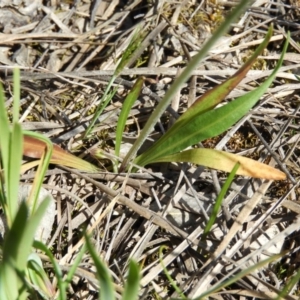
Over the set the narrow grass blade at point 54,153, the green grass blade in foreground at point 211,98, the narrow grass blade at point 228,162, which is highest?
the green grass blade in foreground at point 211,98

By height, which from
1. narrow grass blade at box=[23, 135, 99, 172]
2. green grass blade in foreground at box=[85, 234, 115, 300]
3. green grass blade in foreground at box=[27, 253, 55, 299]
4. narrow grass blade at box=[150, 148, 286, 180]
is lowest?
green grass blade in foreground at box=[27, 253, 55, 299]

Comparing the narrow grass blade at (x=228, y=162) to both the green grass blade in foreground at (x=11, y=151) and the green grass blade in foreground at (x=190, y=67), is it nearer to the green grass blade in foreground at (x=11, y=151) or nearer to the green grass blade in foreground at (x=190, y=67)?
the green grass blade in foreground at (x=190, y=67)

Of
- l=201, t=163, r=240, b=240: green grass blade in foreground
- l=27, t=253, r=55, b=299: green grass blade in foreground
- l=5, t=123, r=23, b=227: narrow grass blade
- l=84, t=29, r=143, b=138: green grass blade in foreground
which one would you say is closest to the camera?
l=5, t=123, r=23, b=227: narrow grass blade

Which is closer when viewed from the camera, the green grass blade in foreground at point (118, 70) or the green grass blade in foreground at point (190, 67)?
the green grass blade in foreground at point (190, 67)

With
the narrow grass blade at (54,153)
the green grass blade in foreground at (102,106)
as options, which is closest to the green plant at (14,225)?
the narrow grass blade at (54,153)

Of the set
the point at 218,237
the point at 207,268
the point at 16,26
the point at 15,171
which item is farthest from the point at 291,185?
the point at 16,26

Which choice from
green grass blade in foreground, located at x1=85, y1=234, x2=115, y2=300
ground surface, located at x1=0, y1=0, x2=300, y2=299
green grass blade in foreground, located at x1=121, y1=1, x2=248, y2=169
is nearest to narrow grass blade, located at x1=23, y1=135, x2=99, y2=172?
ground surface, located at x1=0, y1=0, x2=300, y2=299

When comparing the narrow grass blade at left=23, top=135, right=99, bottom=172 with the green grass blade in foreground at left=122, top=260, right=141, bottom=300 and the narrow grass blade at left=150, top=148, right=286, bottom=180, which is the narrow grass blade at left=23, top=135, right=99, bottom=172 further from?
the green grass blade in foreground at left=122, top=260, right=141, bottom=300

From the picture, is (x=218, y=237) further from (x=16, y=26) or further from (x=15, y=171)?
(x=16, y=26)
